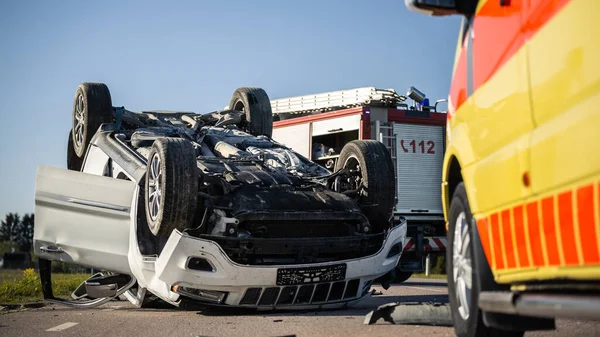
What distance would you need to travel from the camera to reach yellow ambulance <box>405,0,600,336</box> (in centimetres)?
285

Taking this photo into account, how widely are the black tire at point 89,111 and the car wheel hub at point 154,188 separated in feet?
7.54

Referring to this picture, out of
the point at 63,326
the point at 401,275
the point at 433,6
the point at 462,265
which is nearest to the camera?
the point at 433,6

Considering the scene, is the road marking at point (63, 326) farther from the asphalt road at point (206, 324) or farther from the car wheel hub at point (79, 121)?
the car wheel hub at point (79, 121)

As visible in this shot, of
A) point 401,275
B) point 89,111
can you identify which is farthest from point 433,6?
point 401,275

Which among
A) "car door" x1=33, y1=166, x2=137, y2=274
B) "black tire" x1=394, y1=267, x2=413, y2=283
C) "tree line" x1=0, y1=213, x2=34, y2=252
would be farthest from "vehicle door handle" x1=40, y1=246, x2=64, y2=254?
"tree line" x1=0, y1=213, x2=34, y2=252

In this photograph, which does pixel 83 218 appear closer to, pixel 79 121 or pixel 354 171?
pixel 79 121

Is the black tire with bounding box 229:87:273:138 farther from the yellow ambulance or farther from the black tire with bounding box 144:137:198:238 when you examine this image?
the yellow ambulance

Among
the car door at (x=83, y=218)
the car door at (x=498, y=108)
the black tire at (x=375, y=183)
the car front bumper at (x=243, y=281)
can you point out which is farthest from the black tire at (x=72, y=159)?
the car door at (x=498, y=108)

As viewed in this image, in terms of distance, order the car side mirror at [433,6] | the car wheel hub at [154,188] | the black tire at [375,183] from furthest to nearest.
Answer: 1. the black tire at [375,183]
2. the car wheel hub at [154,188]
3. the car side mirror at [433,6]

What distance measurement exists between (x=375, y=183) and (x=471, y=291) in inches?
168

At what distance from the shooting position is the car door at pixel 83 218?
7965mm

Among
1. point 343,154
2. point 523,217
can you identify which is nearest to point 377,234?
point 343,154

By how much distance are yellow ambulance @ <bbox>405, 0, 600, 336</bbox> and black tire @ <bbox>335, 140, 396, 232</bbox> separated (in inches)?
141

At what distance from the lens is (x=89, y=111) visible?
9.40 metres
